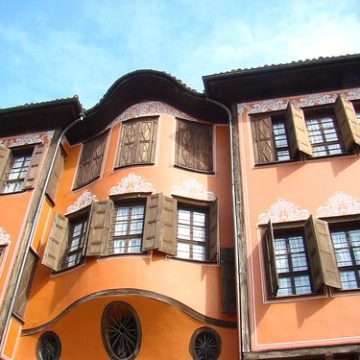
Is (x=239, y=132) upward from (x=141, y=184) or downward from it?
upward

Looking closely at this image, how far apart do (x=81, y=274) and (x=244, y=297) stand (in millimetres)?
3654

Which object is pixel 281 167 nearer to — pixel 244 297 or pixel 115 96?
pixel 244 297

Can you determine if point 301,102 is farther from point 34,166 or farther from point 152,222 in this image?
point 34,166

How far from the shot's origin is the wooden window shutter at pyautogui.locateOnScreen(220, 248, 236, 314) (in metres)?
10.3

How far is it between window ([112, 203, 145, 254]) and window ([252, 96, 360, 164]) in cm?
315

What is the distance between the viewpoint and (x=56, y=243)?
40.3 feet

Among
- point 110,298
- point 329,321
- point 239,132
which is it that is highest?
point 239,132

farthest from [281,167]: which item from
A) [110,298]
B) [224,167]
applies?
[110,298]

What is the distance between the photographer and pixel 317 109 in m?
13.2

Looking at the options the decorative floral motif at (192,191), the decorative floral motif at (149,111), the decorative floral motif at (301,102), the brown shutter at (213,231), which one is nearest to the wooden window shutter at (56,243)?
the decorative floral motif at (192,191)

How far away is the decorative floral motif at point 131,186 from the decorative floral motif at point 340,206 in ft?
13.1

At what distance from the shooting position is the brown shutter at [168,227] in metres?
10.9

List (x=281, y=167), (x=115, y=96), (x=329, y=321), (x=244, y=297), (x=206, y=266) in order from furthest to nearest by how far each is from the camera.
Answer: (x=115, y=96) → (x=281, y=167) → (x=206, y=266) → (x=244, y=297) → (x=329, y=321)

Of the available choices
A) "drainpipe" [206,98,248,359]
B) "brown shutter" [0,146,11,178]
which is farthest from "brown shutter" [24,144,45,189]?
"drainpipe" [206,98,248,359]
